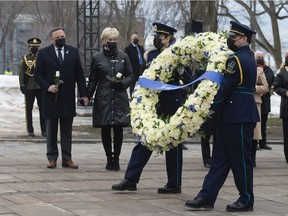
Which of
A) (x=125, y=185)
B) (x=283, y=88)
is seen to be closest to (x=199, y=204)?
(x=125, y=185)

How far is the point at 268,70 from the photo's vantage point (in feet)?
55.5

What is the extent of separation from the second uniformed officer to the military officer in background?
8570 millimetres

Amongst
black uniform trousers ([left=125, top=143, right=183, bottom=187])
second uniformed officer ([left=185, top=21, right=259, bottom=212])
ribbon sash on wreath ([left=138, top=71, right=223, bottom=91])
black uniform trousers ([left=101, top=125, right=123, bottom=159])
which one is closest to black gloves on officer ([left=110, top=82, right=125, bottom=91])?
black uniform trousers ([left=101, top=125, right=123, bottom=159])

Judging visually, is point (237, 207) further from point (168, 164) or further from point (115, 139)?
point (115, 139)

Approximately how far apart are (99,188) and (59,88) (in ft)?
7.41

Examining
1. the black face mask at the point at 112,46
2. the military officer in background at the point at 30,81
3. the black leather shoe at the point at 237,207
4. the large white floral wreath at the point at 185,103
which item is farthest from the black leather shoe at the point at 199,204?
the military officer in background at the point at 30,81

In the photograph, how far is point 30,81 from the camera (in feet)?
58.0

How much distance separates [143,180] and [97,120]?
1272mm

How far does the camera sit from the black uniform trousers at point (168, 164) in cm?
1048

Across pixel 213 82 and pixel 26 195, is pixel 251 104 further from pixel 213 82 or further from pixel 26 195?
pixel 26 195

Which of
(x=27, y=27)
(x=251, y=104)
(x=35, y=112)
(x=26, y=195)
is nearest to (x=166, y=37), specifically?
(x=251, y=104)

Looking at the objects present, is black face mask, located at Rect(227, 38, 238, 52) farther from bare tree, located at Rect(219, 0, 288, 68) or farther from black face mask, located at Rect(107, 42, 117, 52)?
bare tree, located at Rect(219, 0, 288, 68)

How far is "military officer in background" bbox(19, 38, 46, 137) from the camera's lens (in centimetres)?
1747

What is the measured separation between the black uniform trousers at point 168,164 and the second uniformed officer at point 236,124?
3.53 ft
